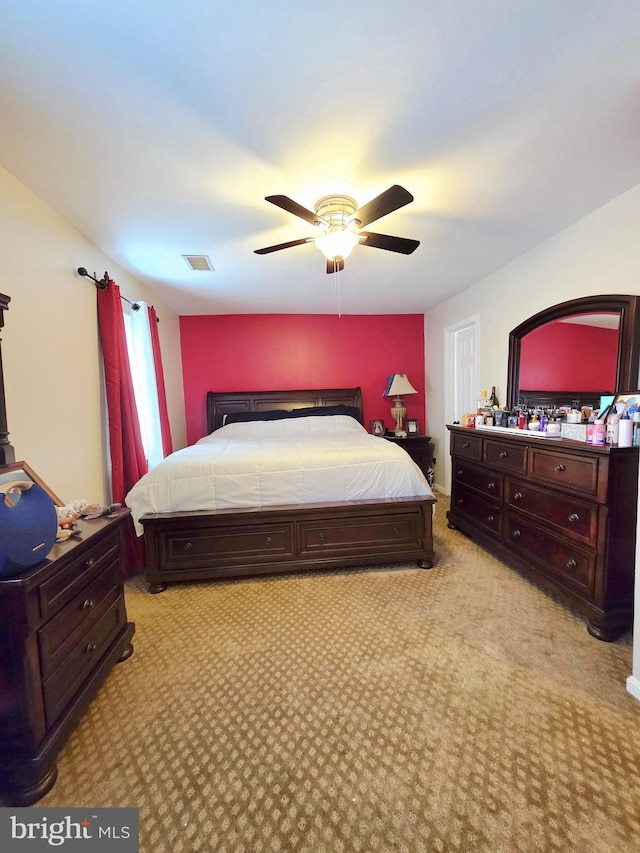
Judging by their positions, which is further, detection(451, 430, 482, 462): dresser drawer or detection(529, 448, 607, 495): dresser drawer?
detection(451, 430, 482, 462): dresser drawer

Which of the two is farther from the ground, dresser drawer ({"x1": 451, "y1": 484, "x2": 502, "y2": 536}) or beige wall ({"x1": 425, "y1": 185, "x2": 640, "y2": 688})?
beige wall ({"x1": 425, "y1": 185, "x2": 640, "y2": 688})

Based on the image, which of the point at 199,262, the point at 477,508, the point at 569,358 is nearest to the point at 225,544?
the point at 477,508

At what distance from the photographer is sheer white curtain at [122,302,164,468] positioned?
10.1 feet

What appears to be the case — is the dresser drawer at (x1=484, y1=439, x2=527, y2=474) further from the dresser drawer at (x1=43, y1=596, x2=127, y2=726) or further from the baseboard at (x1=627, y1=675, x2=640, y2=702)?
the dresser drawer at (x1=43, y1=596, x2=127, y2=726)

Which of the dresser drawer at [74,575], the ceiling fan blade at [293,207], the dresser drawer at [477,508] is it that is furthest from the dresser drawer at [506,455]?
the dresser drawer at [74,575]

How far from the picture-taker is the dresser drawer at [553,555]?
6.00ft

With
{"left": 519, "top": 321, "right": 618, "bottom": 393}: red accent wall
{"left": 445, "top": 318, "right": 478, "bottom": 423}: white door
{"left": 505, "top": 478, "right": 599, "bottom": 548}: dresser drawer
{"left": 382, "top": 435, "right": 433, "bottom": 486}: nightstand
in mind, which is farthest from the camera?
{"left": 382, "top": 435, "right": 433, "bottom": 486}: nightstand

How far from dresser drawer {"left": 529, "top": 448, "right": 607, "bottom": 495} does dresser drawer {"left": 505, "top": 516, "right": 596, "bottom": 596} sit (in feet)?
1.16

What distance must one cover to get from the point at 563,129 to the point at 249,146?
4.63 feet

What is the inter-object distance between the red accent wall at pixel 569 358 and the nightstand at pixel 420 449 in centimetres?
169

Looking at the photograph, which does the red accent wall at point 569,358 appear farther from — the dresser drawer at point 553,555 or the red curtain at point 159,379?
the red curtain at point 159,379

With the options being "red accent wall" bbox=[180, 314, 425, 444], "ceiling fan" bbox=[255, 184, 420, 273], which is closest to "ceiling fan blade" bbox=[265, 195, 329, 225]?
"ceiling fan" bbox=[255, 184, 420, 273]

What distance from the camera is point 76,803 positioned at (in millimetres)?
1061

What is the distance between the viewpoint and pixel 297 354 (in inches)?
181
